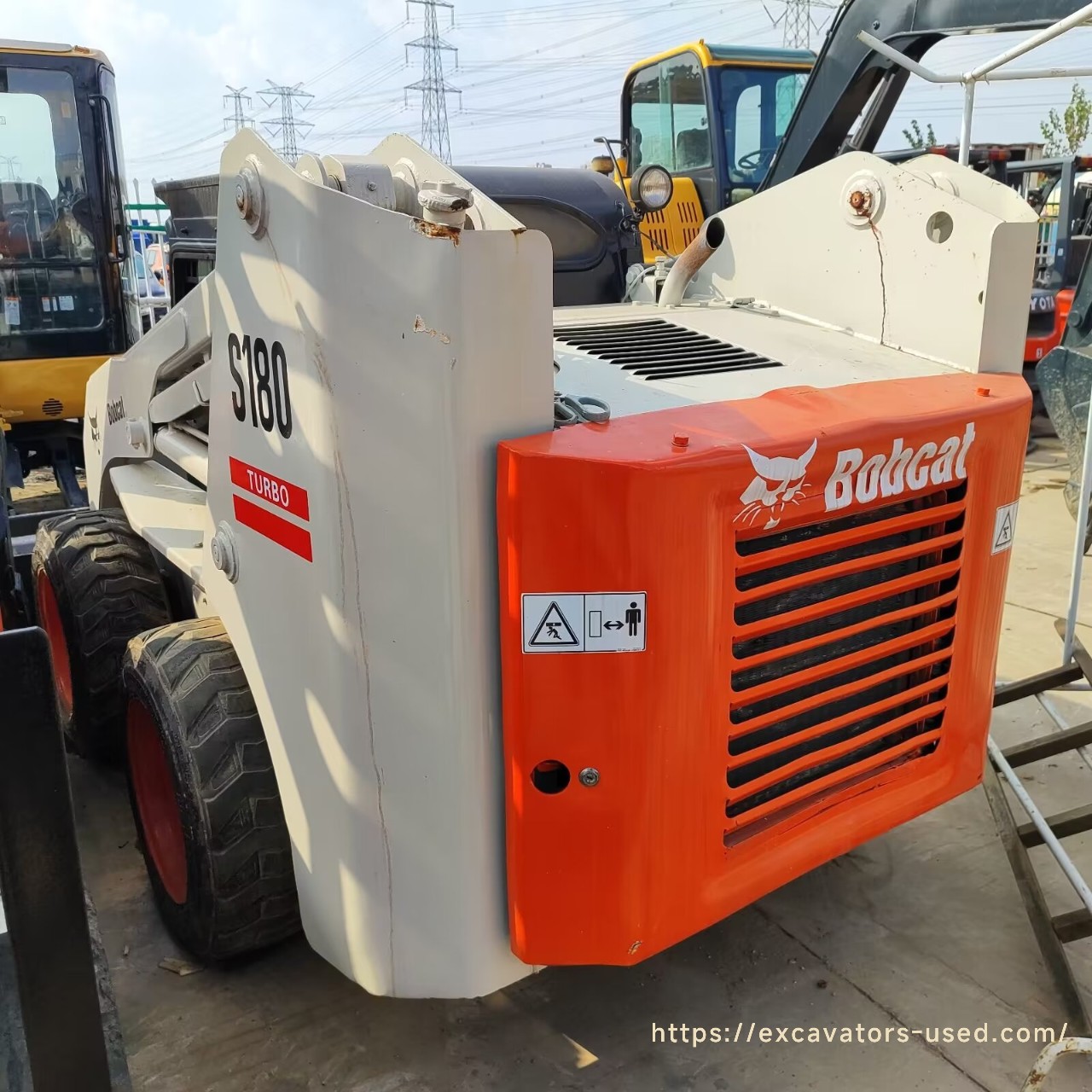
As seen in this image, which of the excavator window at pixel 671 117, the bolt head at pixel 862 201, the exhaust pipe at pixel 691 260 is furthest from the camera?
the excavator window at pixel 671 117

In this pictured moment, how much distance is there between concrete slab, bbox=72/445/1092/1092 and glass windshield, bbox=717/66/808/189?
242 inches

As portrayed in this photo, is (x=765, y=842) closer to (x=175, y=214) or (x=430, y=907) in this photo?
(x=430, y=907)

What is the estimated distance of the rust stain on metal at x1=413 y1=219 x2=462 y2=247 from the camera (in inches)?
62.8

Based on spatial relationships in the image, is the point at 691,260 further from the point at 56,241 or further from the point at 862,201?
the point at 56,241

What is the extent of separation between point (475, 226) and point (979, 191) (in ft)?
4.82

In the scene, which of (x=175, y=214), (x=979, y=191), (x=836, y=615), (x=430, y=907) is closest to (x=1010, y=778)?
(x=836, y=615)

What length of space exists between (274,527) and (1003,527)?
61.4 inches

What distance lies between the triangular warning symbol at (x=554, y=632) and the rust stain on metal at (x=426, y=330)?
0.46 metres

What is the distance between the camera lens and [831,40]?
172 inches

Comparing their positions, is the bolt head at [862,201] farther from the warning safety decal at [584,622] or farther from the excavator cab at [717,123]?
the excavator cab at [717,123]

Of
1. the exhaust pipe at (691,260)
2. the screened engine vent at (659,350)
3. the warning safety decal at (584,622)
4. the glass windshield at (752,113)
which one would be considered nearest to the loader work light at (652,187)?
the exhaust pipe at (691,260)

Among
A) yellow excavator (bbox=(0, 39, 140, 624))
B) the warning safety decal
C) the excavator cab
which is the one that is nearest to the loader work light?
the warning safety decal

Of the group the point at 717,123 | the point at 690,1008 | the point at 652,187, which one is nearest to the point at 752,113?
the point at 717,123

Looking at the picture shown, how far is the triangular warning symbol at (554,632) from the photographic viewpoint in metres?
1.72
